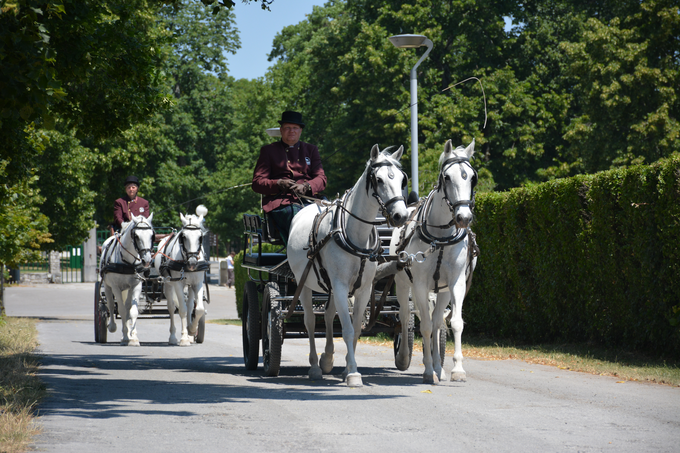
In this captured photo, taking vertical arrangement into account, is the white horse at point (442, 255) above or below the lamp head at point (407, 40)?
below

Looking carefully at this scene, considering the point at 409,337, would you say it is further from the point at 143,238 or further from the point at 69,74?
the point at 143,238

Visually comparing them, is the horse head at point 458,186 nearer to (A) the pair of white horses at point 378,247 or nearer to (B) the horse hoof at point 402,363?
(A) the pair of white horses at point 378,247

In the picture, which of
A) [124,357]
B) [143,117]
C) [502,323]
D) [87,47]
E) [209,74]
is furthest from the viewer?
[209,74]

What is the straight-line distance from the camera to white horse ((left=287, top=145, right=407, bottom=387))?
26.9ft

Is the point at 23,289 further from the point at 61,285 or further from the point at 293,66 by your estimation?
the point at 293,66

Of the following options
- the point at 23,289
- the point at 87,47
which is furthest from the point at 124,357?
the point at 23,289

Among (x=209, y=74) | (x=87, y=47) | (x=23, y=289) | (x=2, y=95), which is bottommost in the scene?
(x=23, y=289)

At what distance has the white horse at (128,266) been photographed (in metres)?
15.3

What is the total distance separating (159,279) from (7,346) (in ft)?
12.0

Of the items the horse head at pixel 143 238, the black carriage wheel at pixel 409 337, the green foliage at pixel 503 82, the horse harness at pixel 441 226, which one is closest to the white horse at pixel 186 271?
the horse head at pixel 143 238

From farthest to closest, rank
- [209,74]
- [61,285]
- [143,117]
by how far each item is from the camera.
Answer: [209,74] < [61,285] < [143,117]

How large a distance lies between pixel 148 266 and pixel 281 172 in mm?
5814

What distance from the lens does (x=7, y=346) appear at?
13.1m

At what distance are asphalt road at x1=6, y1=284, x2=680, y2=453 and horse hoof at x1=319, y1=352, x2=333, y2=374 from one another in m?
0.25
